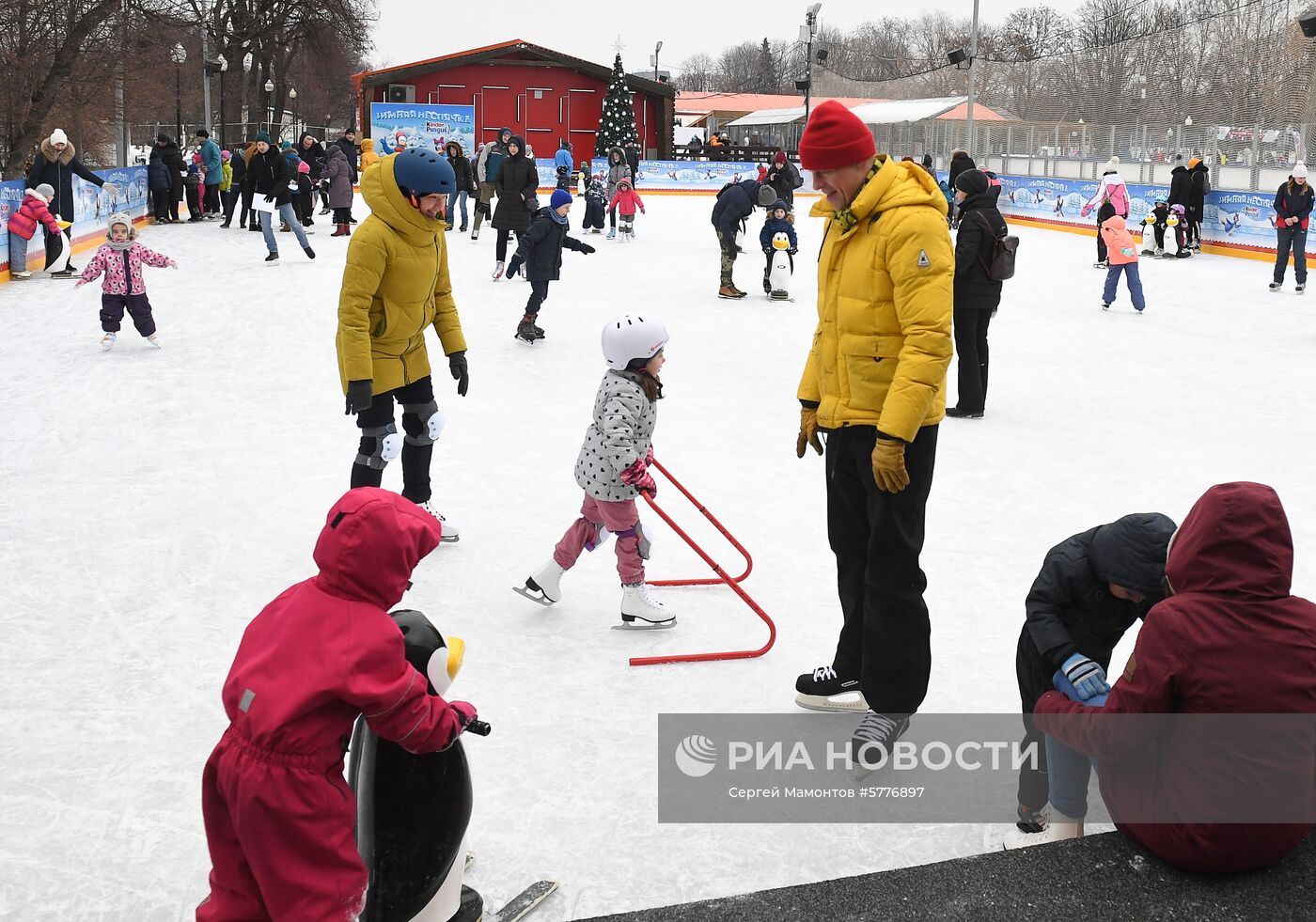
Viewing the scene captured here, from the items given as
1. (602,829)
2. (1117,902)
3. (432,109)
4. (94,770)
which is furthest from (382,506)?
(432,109)

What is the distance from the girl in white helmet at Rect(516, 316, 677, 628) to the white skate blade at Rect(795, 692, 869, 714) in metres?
0.73

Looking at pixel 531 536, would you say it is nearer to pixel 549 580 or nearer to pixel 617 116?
pixel 549 580

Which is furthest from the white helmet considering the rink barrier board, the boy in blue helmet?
the rink barrier board

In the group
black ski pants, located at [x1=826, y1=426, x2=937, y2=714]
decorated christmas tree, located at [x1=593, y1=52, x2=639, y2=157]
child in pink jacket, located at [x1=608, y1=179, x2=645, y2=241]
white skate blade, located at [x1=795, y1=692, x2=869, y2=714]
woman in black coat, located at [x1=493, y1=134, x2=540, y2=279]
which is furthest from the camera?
decorated christmas tree, located at [x1=593, y1=52, x2=639, y2=157]

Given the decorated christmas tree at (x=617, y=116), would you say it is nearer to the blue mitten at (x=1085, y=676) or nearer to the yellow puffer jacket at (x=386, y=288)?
the yellow puffer jacket at (x=386, y=288)

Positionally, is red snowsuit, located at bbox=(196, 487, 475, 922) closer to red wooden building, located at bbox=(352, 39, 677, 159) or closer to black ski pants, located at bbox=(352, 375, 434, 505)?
black ski pants, located at bbox=(352, 375, 434, 505)

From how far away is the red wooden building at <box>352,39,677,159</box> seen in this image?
125 ft

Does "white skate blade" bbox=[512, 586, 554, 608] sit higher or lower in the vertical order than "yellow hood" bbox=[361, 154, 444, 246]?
lower

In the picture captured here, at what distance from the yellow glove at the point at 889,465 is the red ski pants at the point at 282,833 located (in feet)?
4.61

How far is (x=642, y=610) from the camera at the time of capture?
3.95m

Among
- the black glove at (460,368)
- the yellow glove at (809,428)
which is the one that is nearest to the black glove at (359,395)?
the black glove at (460,368)

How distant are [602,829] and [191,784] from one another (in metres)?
1.02

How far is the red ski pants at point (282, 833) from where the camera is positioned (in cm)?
185

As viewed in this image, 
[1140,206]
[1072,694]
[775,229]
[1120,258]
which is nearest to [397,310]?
[1072,694]
